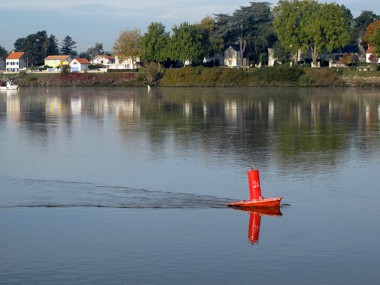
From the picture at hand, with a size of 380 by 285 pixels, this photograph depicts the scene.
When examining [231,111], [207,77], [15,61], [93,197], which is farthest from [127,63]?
[93,197]

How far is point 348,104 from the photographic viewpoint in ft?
211

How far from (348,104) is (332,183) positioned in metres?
40.9

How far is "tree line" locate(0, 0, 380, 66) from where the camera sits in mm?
118750

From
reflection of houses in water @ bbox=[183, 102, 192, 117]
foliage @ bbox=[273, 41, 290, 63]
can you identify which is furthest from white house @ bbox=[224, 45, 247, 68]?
reflection of houses in water @ bbox=[183, 102, 192, 117]

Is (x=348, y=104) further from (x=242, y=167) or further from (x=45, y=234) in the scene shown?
(x=45, y=234)

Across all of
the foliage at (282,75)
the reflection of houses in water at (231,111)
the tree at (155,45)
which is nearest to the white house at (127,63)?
the tree at (155,45)

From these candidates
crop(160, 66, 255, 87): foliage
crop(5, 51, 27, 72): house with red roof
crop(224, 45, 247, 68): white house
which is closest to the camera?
crop(160, 66, 255, 87): foliage

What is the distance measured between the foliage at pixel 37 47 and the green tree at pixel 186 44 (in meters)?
67.7

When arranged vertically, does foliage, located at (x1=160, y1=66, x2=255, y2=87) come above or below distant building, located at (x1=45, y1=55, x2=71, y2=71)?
below

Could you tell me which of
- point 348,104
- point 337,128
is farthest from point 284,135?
point 348,104

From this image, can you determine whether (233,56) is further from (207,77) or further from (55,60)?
(55,60)

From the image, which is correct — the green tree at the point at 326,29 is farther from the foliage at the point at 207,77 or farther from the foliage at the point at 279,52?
the foliage at the point at 207,77

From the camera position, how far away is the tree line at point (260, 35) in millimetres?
118750

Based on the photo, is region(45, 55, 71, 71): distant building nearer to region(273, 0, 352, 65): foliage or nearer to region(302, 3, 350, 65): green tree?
region(273, 0, 352, 65): foliage
